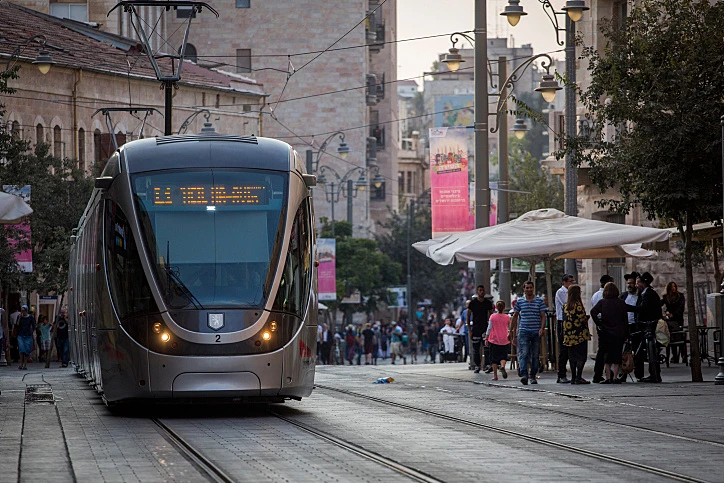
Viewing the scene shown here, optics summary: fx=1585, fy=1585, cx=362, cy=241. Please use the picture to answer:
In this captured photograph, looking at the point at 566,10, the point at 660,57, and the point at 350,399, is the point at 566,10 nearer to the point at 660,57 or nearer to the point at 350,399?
the point at 660,57

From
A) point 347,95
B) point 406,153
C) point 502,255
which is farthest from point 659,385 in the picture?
point 406,153

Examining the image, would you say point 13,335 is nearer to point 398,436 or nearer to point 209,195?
point 209,195

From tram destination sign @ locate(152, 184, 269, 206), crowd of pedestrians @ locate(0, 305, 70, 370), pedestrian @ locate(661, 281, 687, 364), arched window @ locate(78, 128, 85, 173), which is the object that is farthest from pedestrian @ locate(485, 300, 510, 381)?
arched window @ locate(78, 128, 85, 173)

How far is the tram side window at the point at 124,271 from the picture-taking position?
17094 millimetres

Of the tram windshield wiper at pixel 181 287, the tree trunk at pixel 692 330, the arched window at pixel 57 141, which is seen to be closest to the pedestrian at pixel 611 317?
the tree trunk at pixel 692 330

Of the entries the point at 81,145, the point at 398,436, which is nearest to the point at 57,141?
the point at 81,145

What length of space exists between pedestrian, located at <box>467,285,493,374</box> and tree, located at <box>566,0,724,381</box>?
16.9ft

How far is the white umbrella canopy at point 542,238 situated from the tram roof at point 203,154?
747 cm

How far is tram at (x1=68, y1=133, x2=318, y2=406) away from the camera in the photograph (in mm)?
16891

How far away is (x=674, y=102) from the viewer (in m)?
23.3

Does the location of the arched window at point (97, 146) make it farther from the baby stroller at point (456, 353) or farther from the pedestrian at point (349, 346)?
the baby stroller at point (456, 353)

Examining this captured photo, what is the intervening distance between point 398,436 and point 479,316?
13982mm

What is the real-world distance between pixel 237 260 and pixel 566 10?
41.6 ft

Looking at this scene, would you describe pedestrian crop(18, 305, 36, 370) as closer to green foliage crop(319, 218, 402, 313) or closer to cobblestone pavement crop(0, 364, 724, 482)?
cobblestone pavement crop(0, 364, 724, 482)
